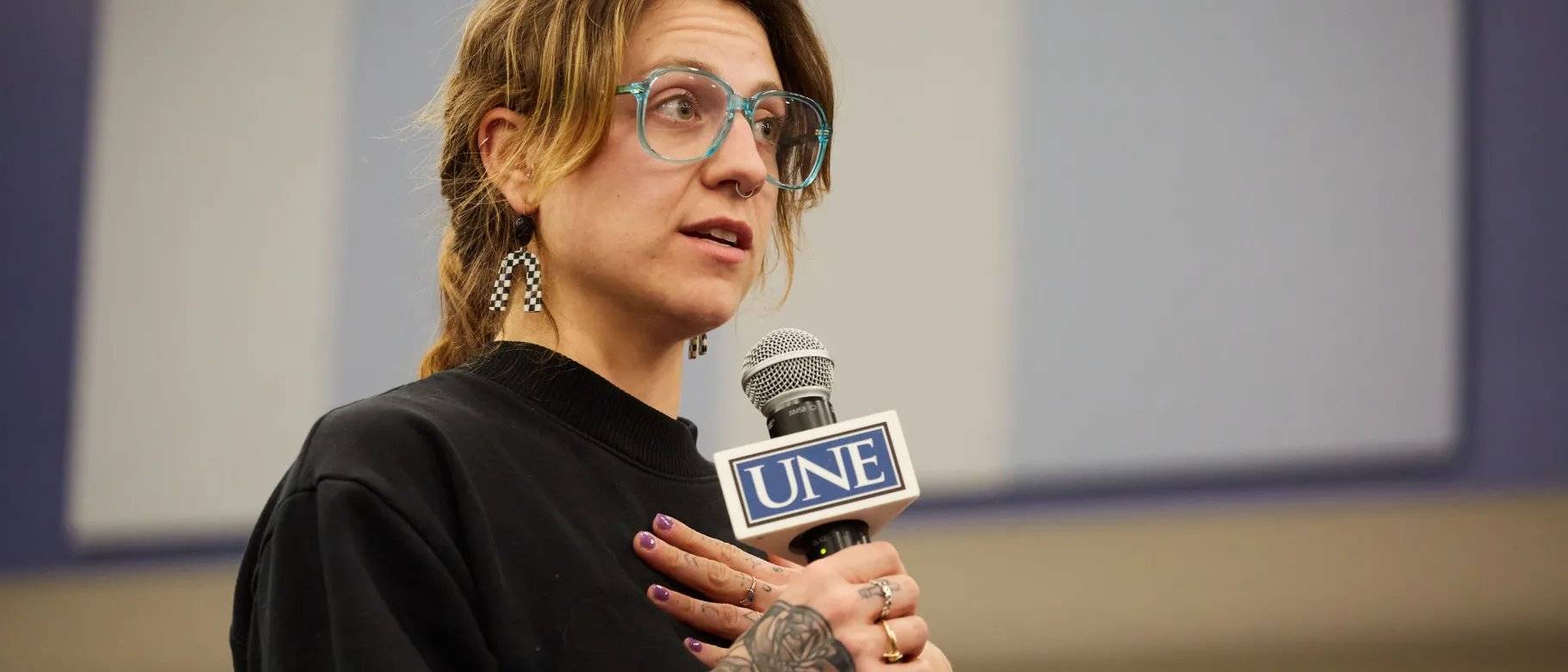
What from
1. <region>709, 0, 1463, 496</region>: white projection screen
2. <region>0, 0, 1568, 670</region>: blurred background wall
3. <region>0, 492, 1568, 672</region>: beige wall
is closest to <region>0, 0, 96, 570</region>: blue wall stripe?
<region>0, 0, 1568, 670</region>: blurred background wall

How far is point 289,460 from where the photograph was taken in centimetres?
312

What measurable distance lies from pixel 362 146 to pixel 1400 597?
246cm

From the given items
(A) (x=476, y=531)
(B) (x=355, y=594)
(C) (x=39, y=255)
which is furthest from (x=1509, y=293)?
(C) (x=39, y=255)

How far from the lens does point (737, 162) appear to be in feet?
4.54

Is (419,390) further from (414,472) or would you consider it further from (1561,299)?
(1561,299)

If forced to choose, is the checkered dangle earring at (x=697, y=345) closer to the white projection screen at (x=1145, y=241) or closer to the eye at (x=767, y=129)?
the eye at (x=767, y=129)

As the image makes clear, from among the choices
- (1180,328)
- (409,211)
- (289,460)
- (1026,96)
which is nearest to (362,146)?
(409,211)

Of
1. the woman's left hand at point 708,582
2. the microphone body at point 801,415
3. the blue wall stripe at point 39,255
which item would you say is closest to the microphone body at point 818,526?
the microphone body at point 801,415

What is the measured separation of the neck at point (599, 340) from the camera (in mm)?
1439

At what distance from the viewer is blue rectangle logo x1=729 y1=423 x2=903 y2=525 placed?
1.11 meters

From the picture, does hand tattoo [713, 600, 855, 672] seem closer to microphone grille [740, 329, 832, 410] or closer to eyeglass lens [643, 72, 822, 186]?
microphone grille [740, 329, 832, 410]

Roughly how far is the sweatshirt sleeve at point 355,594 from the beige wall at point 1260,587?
175cm

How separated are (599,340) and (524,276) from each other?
0.11 meters

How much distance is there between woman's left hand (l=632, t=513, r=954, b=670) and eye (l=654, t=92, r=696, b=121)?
Result: 0.41m
